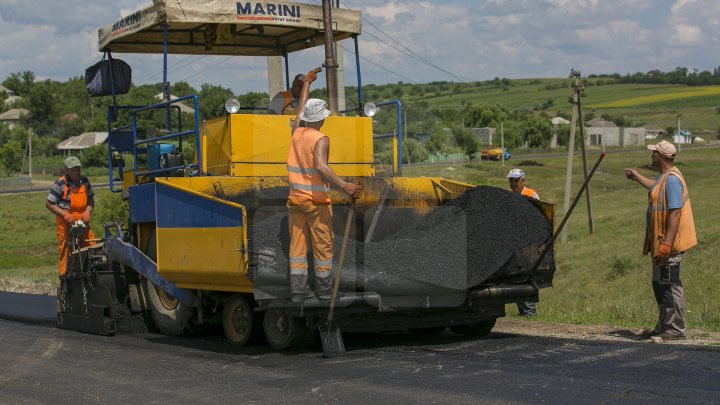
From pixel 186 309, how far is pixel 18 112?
139 meters

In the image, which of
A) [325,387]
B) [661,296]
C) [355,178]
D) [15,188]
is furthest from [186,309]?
[15,188]

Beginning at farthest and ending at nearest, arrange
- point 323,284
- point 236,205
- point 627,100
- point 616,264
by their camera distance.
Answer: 1. point 627,100
2. point 616,264
3. point 323,284
4. point 236,205

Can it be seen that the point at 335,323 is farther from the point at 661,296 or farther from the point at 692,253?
the point at 692,253

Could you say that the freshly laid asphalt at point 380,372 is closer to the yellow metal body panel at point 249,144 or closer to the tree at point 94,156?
the yellow metal body panel at point 249,144

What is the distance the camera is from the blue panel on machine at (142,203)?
978 centimetres

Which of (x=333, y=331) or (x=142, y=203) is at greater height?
(x=142, y=203)

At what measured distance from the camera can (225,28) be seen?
440 inches

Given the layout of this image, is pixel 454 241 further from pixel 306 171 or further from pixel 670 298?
pixel 670 298

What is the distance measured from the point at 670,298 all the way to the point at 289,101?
3919 millimetres

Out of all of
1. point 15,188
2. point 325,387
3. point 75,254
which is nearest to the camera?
point 325,387

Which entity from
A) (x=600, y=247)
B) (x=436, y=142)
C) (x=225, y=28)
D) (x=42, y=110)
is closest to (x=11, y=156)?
(x=42, y=110)

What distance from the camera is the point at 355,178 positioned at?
1000cm

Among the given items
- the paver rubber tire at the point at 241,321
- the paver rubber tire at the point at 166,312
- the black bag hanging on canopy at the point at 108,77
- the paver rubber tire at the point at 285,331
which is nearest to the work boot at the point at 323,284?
the paver rubber tire at the point at 285,331

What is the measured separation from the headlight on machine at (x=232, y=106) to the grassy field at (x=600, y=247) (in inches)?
78.2
